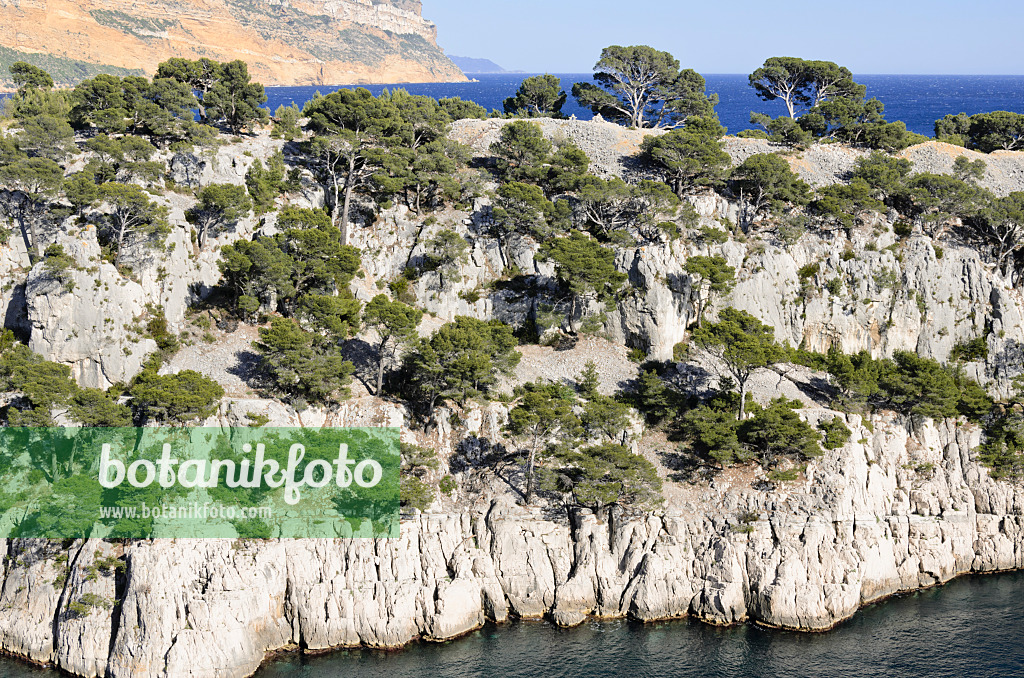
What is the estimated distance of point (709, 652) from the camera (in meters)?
48.7

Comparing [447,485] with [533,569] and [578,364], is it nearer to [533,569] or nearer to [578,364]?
[533,569]

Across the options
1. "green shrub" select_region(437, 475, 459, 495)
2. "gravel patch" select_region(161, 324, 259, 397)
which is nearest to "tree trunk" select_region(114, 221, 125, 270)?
"gravel patch" select_region(161, 324, 259, 397)

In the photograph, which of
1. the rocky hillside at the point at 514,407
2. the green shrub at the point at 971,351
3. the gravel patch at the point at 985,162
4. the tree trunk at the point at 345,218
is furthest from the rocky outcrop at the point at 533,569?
the gravel patch at the point at 985,162

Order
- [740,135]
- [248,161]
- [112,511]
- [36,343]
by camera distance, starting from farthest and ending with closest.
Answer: [740,135], [248,161], [36,343], [112,511]

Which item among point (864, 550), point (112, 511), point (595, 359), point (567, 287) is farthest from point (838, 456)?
point (112, 511)

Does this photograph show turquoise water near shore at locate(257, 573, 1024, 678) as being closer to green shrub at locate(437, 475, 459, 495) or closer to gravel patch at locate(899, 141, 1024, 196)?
green shrub at locate(437, 475, 459, 495)

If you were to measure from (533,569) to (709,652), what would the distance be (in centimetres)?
1369

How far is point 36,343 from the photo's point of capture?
60.1 meters

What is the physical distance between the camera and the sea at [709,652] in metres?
46.5

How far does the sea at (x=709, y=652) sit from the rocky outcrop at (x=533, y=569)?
1.32 meters

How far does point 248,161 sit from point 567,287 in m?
39.2

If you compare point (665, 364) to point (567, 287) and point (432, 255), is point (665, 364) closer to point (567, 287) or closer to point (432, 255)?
point (567, 287)

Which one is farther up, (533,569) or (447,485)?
(447,485)

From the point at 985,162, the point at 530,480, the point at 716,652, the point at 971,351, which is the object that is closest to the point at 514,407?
the point at 530,480
